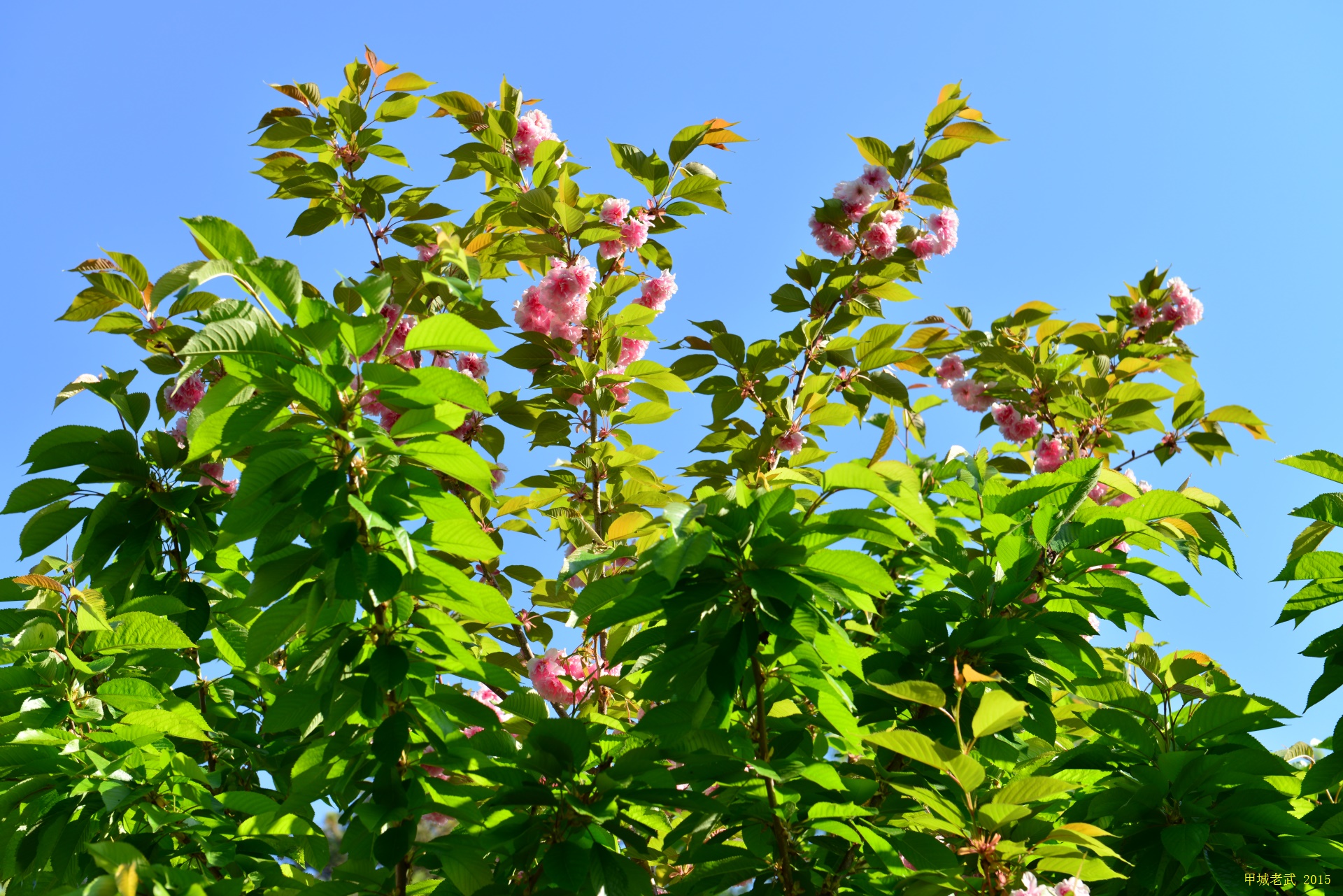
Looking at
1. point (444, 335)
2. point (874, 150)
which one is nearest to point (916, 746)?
point (444, 335)

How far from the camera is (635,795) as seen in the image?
6.50 feet

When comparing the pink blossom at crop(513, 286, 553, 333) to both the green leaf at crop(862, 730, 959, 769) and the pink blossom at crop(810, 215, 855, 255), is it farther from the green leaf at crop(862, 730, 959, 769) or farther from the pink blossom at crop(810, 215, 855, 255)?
the green leaf at crop(862, 730, 959, 769)

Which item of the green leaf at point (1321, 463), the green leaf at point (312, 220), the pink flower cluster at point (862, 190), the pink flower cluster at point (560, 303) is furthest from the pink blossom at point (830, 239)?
the green leaf at point (1321, 463)

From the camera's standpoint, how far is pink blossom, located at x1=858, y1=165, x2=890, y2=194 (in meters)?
3.98

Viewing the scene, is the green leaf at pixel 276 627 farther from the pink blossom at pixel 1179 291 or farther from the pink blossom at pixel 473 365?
the pink blossom at pixel 1179 291

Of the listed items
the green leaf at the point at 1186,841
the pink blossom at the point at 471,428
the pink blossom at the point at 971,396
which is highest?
the pink blossom at the point at 971,396

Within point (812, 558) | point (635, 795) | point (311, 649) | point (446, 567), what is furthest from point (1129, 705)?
point (311, 649)

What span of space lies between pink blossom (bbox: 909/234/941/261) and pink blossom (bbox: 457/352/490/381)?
1.90 meters

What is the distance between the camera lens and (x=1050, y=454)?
13.2 feet

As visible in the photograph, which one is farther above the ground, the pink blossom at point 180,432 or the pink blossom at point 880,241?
the pink blossom at point 880,241

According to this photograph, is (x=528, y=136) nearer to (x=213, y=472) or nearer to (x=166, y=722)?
(x=213, y=472)

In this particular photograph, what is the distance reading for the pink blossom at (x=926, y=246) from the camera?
4285mm

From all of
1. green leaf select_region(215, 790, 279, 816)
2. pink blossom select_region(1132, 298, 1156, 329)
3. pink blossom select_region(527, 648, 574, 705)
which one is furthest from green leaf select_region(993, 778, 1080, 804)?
pink blossom select_region(1132, 298, 1156, 329)

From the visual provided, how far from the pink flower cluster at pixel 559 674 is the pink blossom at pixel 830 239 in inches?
79.9
